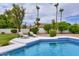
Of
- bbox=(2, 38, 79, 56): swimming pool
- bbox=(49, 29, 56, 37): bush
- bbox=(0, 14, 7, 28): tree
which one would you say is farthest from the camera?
bbox=(49, 29, 56, 37): bush

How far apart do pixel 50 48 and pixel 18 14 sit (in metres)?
1.47

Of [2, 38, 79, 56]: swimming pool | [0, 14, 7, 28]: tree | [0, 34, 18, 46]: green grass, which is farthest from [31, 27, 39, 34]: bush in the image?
[0, 14, 7, 28]: tree

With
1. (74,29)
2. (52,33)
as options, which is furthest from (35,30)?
(74,29)

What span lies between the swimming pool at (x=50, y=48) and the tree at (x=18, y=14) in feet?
2.56

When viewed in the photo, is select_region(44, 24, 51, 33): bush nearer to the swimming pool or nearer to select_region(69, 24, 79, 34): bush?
the swimming pool

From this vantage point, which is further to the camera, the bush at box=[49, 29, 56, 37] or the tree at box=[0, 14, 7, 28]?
the bush at box=[49, 29, 56, 37]

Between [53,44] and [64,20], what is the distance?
867 millimetres

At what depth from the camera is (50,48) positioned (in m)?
6.54

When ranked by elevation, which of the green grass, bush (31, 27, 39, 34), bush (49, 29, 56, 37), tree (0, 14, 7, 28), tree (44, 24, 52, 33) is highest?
tree (0, 14, 7, 28)

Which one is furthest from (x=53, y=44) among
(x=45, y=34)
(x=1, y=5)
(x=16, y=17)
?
(x=1, y=5)

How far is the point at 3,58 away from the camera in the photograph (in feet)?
20.0

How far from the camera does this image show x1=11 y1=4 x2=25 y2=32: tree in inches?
249

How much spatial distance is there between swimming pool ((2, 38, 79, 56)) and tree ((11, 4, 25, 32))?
30.7 inches

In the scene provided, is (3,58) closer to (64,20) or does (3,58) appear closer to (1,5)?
(1,5)
